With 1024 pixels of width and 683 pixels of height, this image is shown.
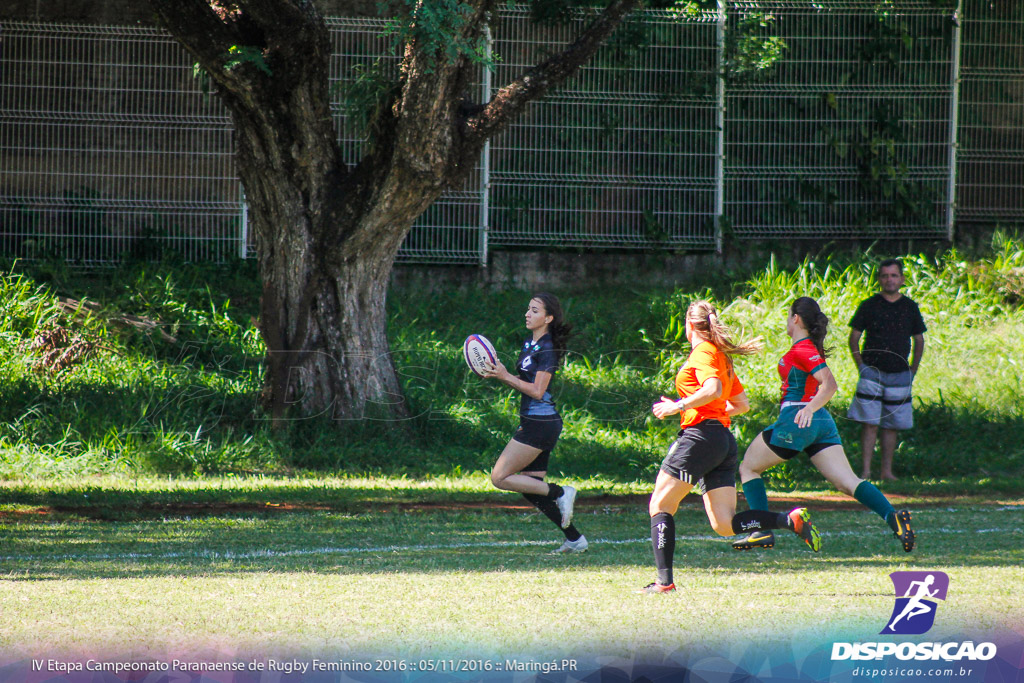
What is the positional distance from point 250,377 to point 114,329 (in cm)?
189

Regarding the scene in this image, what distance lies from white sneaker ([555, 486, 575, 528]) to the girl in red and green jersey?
1.14 meters

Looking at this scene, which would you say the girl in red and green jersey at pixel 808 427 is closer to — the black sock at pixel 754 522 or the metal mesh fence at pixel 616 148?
the black sock at pixel 754 522

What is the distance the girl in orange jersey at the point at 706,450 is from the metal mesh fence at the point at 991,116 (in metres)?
11.8

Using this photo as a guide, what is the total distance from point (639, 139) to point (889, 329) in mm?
6347

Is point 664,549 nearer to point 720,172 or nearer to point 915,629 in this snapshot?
point 915,629

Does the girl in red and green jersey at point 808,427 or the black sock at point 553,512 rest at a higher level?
the girl in red and green jersey at point 808,427

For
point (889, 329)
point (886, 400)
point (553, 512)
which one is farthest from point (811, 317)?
point (886, 400)

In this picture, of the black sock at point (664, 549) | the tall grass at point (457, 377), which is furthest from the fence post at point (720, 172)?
the black sock at point (664, 549)

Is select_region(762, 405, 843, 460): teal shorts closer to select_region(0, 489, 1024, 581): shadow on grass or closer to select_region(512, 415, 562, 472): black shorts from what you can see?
select_region(0, 489, 1024, 581): shadow on grass

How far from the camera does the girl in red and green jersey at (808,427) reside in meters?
6.95

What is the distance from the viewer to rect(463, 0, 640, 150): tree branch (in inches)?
431

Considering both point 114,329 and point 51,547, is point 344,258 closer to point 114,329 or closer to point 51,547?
point 114,329

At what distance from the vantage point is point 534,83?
11.1 metres

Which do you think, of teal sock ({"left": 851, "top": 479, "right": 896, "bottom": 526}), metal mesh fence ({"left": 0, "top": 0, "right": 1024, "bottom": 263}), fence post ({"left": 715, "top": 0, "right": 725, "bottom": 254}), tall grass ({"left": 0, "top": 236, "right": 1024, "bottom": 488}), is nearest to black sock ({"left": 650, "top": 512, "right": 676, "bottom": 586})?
teal sock ({"left": 851, "top": 479, "right": 896, "bottom": 526})
